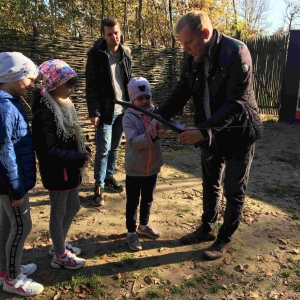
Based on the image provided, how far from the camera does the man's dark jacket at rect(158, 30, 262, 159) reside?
241cm

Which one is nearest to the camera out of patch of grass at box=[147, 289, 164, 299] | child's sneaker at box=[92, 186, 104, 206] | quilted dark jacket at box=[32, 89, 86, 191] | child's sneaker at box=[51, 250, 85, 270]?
quilted dark jacket at box=[32, 89, 86, 191]

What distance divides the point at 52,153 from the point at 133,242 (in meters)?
1.30

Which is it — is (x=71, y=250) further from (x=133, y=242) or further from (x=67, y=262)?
(x=133, y=242)

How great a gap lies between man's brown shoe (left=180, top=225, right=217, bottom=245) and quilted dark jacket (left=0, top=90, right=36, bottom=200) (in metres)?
1.71

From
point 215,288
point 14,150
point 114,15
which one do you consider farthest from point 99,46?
point 114,15

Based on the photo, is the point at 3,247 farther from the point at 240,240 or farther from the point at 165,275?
the point at 240,240

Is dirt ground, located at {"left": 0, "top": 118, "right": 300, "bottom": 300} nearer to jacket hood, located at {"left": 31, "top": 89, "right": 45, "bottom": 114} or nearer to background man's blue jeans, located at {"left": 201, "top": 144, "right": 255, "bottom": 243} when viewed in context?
background man's blue jeans, located at {"left": 201, "top": 144, "right": 255, "bottom": 243}

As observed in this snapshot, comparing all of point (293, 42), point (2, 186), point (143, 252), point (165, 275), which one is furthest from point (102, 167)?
point (293, 42)

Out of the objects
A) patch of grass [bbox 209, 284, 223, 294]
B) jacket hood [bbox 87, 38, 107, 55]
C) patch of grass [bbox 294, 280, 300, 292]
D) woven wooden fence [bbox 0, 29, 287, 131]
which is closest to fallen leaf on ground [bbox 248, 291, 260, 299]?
patch of grass [bbox 209, 284, 223, 294]

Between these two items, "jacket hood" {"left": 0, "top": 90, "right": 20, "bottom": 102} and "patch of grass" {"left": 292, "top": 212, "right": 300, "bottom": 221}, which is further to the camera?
"patch of grass" {"left": 292, "top": 212, "right": 300, "bottom": 221}

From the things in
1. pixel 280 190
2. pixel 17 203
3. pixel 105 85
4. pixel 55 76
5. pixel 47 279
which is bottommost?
pixel 280 190

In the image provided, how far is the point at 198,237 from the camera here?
129 inches

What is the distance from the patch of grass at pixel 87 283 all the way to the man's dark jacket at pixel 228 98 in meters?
1.44

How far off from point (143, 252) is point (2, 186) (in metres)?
1.54
